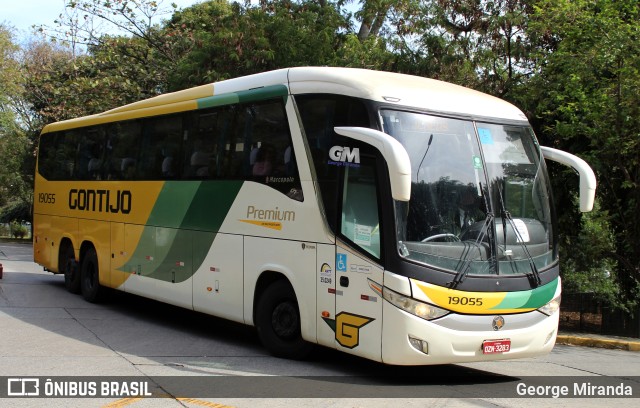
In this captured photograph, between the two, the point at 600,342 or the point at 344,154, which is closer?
the point at 344,154

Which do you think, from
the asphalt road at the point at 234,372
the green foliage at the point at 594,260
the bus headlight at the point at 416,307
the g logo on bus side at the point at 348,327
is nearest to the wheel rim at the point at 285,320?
the asphalt road at the point at 234,372

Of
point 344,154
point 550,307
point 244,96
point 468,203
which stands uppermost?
point 244,96

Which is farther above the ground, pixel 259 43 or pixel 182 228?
pixel 259 43

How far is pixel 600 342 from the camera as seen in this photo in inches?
486

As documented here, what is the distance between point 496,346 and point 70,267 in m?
10.7

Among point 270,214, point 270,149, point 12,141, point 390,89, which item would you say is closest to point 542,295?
point 390,89

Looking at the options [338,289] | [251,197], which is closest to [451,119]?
[338,289]

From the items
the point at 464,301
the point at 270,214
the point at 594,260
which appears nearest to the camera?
the point at 464,301

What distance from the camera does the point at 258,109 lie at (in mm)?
9758

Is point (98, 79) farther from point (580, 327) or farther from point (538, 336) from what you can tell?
point (538, 336)

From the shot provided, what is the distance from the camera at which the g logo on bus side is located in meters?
7.90

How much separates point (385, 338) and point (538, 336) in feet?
6.16

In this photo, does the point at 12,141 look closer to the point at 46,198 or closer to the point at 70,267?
the point at 46,198

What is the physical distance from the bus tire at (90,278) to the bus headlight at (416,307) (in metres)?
8.49
